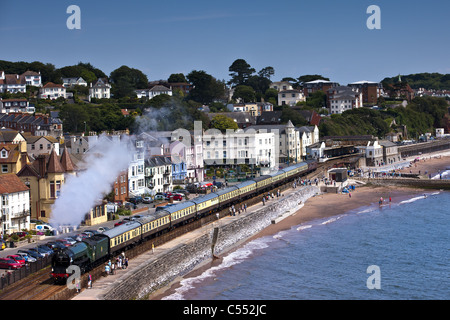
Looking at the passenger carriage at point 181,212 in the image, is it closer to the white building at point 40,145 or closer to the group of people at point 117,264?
the group of people at point 117,264

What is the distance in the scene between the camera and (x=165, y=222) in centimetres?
4275

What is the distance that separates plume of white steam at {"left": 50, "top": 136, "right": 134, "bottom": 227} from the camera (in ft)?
145

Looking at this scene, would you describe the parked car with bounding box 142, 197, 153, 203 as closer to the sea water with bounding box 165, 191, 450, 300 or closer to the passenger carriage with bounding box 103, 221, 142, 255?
the sea water with bounding box 165, 191, 450, 300

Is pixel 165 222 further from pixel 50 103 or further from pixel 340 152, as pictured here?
pixel 50 103

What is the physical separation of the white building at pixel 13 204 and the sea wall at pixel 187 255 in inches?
556

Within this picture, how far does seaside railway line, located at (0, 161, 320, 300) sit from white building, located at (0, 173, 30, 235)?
1135 centimetres

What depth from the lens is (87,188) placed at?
4491 cm

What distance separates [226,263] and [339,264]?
8.42 m

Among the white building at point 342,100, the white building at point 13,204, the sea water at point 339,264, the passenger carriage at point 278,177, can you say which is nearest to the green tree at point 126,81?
the white building at point 342,100

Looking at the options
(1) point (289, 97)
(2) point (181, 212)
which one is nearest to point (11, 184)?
(2) point (181, 212)

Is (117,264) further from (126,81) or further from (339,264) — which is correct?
(126,81)

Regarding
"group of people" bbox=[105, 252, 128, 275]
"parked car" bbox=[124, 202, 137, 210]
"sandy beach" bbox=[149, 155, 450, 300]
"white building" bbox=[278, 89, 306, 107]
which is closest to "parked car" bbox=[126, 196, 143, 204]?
"parked car" bbox=[124, 202, 137, 210]
